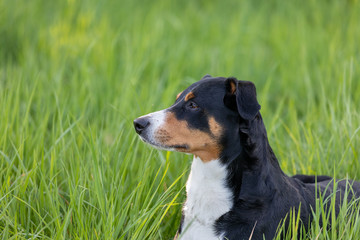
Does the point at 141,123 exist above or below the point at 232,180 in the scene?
above

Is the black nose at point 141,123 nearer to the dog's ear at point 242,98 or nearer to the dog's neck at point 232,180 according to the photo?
the dog's neck at point 232,180

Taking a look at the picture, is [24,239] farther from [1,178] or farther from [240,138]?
[240,138]

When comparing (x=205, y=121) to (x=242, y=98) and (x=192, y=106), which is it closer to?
(x=192, y=106)

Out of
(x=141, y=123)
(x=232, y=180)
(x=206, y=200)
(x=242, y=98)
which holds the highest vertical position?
(x=242, y=98)

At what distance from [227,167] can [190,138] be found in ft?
0.96

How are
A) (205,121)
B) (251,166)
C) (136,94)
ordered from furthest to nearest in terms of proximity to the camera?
(136,94)
(205,121)
(251,166)

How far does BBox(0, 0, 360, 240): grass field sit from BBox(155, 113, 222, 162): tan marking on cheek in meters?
0.27

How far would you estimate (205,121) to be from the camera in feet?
10.6

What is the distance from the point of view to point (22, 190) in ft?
11.1

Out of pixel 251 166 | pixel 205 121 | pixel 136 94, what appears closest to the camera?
pixel 251 166

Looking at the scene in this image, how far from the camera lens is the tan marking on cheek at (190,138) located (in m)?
3.12

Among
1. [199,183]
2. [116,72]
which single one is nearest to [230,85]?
[199,183]

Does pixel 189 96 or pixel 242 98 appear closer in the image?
pixel 242 98

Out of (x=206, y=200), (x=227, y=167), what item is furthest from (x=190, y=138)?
(x=206, y=200)
